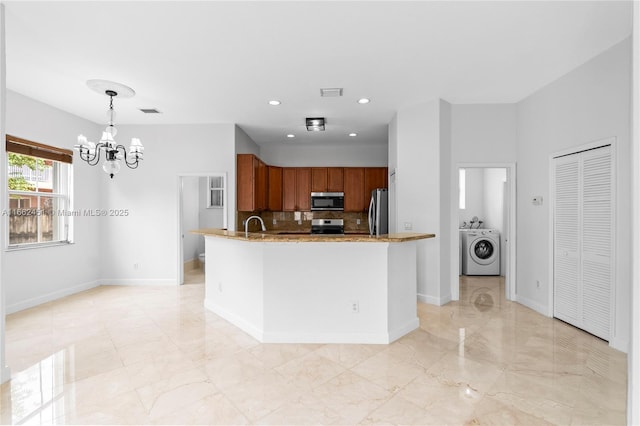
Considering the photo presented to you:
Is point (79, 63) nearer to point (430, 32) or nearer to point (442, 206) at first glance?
point (430, 32)

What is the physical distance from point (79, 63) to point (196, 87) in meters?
1.14

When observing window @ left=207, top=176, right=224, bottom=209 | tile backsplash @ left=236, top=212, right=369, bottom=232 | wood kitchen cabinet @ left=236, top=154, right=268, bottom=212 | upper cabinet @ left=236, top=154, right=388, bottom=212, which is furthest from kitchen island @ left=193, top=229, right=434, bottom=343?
window @ left=207, top=176, right=224, bottom=209

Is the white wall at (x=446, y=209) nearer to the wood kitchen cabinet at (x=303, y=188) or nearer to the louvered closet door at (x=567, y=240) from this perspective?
the louvered closet door at (x=567, y=240)

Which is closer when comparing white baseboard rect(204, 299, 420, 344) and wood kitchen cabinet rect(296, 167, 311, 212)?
white baseboard rect(204, 299, 420, 344)

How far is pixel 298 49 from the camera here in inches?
117

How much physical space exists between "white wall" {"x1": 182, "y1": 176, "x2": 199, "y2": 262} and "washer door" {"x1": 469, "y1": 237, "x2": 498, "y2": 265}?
227 inches

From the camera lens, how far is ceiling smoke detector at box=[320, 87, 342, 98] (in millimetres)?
3930

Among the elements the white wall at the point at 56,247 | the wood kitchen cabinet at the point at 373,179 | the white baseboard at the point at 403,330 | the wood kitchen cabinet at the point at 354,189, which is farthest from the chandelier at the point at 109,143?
the wood kitchen cabinet at the point at 373,179

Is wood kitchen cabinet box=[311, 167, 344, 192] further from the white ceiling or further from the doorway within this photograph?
the white ceiling

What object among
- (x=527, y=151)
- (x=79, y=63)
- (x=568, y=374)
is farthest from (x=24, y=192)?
(x=527, y=151)

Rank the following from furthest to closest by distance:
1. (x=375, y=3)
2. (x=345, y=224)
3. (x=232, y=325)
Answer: (x=345, y=224), (x=232, y=325), (x=375, y=3)

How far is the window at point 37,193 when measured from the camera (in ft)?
13.5

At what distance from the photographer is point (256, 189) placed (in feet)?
18.7

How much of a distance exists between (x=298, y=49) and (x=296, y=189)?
4054 mm
